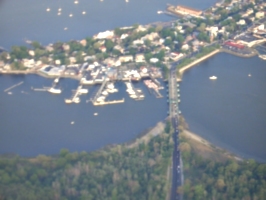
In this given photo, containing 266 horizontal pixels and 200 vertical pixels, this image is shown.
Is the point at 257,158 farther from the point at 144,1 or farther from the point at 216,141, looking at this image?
the point at 144,1

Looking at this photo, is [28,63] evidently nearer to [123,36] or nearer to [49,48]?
[49,48]

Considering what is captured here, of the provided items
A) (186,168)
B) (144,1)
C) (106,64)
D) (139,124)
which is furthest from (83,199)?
(144,1)

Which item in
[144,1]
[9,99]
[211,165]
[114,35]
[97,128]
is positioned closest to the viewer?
[211,165]

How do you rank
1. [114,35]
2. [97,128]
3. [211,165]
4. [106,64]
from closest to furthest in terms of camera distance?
[211,165] → [97,128] → [106,64] → [114,35]

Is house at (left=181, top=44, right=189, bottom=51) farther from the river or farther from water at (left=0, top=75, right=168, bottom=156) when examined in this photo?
water at (left=0, top=75, right=168, bottom=156)

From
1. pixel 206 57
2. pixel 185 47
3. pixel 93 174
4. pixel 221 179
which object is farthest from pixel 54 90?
pixel 221 179

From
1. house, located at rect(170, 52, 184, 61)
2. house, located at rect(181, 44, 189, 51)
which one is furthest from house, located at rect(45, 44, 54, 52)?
house, located at rect(181, 44, 189, 51)

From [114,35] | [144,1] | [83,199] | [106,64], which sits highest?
[144,1]
